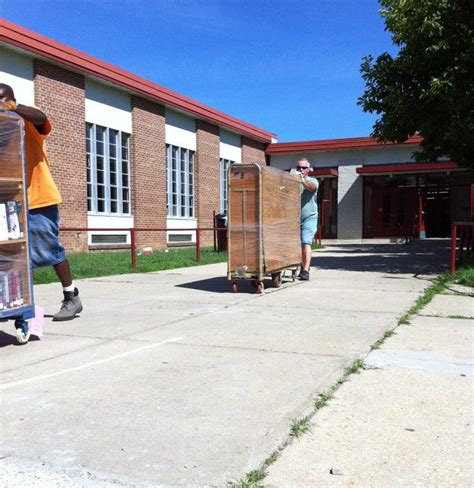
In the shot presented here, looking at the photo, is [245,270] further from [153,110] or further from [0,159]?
[153,110]

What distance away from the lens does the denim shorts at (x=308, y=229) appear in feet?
28.5

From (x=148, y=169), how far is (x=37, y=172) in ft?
47.8

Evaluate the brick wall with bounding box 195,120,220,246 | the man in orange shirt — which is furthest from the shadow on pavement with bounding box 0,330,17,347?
the brick wall with bounding box 195,120,220,246

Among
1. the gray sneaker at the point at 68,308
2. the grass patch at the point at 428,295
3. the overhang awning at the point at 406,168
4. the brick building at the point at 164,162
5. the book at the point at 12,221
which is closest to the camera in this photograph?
the book at the point at 12,221

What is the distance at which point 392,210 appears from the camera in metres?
26.1

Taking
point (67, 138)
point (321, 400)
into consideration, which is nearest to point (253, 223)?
point (321, 400)

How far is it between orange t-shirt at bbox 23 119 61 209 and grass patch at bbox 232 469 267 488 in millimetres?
3390

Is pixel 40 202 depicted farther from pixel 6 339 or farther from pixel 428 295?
pixel 428 295

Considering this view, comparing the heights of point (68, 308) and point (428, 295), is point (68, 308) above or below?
above

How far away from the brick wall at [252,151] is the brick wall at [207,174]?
8.64 ft

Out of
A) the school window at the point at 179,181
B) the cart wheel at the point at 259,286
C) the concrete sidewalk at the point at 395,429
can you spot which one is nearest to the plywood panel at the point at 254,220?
the cart wheel at the point at 259,286

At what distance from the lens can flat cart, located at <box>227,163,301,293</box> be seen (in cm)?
707

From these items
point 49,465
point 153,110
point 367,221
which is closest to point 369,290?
point 49,465

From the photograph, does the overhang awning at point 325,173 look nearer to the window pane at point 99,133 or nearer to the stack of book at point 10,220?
the window pane at point 99,133
